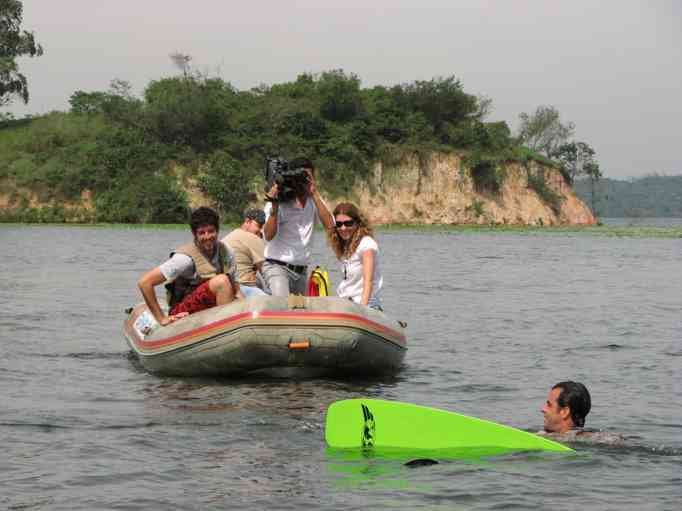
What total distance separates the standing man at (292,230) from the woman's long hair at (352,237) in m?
0.12

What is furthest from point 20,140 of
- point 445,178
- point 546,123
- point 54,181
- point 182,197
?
point 546,123

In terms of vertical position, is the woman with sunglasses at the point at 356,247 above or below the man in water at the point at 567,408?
above

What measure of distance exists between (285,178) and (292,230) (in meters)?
0.51

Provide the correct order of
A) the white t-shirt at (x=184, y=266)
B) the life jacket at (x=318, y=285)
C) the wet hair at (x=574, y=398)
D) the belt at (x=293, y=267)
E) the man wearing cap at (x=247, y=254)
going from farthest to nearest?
1. the man wearing cap at (x=247, y=254)
2. the life jacket at (x=318, y=285)
3. the belt at (x=293, y=267)
4. the white t-shirt at (x=184, y=266)
5. the wet hair at (x=574, y=398)

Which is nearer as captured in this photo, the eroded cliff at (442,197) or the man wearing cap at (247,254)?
the man wearing cap at (247,254)

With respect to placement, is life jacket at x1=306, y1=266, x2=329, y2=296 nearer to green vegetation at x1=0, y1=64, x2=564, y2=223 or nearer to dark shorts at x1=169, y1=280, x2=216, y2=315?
dark shorts at x1=169, y1=280, x2=216, y2=315

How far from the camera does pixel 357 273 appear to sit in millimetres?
10445

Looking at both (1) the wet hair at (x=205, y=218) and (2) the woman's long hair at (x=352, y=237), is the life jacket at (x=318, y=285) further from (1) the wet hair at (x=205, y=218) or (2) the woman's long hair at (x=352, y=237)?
(1) the wet hair at (x=205, y=218)

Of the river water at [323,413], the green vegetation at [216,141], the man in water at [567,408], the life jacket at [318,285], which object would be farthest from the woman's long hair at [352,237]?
the green vegetation at [216,141]

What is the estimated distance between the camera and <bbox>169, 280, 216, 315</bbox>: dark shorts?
10203mm

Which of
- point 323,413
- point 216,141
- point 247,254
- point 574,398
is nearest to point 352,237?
point 247,254

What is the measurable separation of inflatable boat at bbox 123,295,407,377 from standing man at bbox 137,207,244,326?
154mm

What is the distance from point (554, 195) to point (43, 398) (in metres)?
74.1

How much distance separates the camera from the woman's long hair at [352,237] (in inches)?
400
